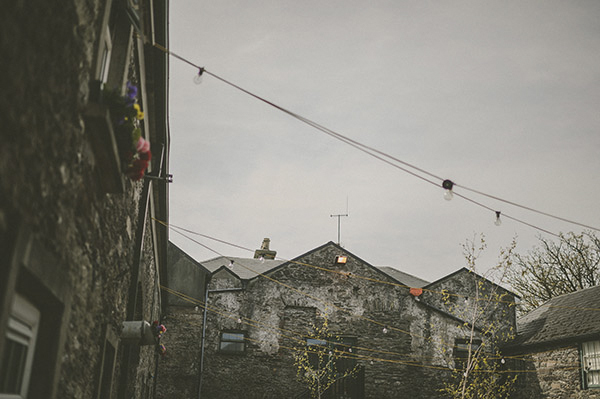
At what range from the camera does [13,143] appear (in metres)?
2.30

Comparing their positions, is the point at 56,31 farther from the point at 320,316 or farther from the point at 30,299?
the point at 320,316

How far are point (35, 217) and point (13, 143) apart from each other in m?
0.53

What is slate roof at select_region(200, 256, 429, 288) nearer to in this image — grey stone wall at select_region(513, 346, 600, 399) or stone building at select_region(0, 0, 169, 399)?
grey stone wall at select_region(513, 346, 600, 399)

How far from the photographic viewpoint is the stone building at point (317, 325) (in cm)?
1781

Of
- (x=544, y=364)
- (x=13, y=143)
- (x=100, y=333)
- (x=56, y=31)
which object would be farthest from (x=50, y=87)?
(x=544, y=364)

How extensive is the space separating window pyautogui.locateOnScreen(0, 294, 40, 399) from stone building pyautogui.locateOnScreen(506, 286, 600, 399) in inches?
608

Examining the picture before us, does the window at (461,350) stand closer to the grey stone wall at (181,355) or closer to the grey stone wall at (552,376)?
the grey stone wall at (552,376)

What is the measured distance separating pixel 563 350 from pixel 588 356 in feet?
3.13

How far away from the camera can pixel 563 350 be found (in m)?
16.0

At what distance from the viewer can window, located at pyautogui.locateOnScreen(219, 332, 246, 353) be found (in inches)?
715

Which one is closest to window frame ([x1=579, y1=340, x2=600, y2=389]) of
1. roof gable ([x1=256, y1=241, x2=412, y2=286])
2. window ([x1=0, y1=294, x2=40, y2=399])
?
roof gable ([x1=256, y1=241, x2=412, y2=286])

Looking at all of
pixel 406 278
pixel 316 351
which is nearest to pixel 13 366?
pixel 316 351

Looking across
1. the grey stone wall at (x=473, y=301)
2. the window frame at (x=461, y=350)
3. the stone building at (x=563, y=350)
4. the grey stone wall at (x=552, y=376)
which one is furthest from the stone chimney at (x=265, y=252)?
the grey stone wall at (x=552, y=376)

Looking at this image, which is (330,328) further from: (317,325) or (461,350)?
(461,350)
